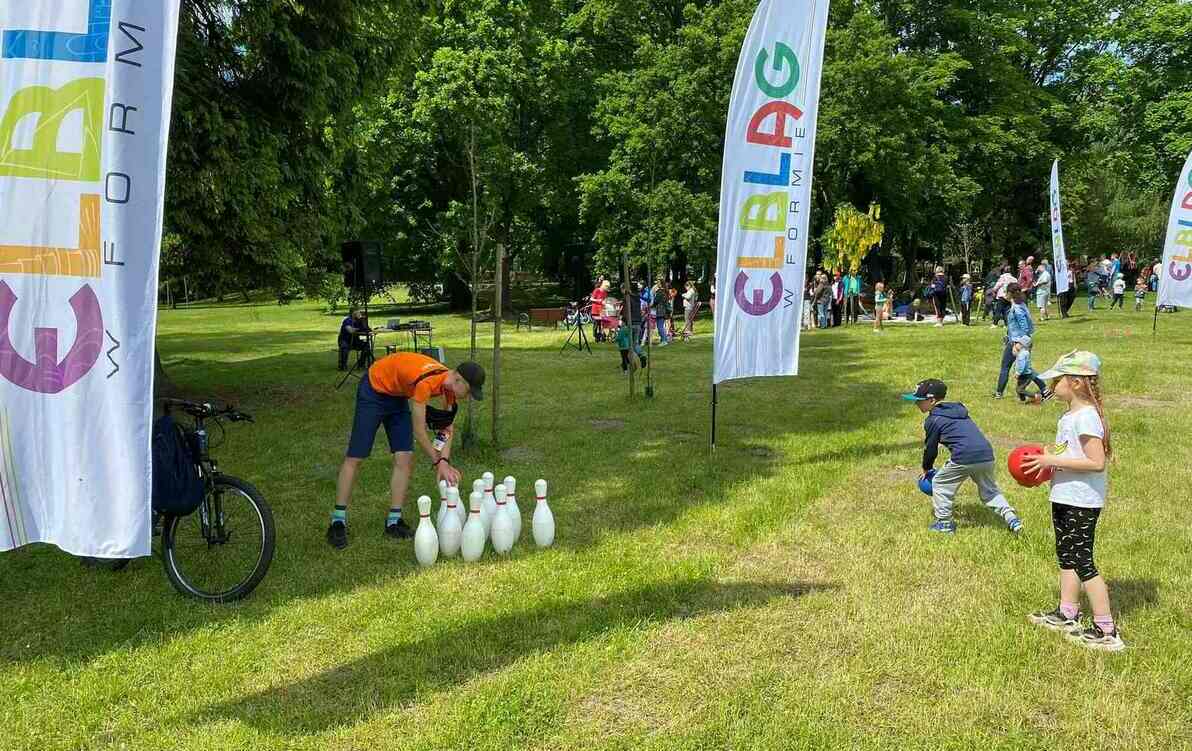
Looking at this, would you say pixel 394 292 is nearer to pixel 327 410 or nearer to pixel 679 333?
pixel 679 333

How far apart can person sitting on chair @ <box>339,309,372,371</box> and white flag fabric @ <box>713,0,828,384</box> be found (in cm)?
993

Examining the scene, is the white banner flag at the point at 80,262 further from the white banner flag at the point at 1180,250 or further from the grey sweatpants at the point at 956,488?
the white banner flag at the point at 1180,250

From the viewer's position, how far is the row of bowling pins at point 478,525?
557cm

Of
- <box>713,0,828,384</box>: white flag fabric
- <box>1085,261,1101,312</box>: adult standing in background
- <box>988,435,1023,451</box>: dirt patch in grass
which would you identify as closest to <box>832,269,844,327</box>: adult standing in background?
<box>1085,261,1101,312</box>: adult standing in background

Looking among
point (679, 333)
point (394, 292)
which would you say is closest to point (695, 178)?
point (679, 333)

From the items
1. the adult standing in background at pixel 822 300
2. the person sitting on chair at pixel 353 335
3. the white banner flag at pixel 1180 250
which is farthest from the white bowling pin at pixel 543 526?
the adult standing in background at pixel 822 300

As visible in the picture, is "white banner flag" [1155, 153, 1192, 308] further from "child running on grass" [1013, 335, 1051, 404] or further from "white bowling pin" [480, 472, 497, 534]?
"white bowling pin" [480, 472, 497, 534]

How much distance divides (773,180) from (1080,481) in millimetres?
4622

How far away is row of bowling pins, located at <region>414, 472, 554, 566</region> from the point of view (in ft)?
18.3

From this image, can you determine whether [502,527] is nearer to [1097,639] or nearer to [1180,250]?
[1097,639]

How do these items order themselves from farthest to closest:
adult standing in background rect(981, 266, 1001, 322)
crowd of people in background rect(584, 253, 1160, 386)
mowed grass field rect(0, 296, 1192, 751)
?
adult standing in background rect(981, 266, 1001, 322) < crowd of people in background rect(584, 253, 1160, 386) < mowed grass field rect(0, 296, 1192, 751)

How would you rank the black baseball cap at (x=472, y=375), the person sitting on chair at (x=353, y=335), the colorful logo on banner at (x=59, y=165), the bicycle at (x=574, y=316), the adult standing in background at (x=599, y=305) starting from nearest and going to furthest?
the colorful logo on banner at (x=59, y=165) → the black baseball cap at (x=472, y=375) → the person sitting on chair at (x=353, y=335) → the adult standing in background at (x=599, y=305) → the bicycle at (x=574, y=316)

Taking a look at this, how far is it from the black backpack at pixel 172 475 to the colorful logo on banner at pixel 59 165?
138 centimetres

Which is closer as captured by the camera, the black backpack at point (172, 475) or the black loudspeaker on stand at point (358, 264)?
the black backpack at point (172, 475)
